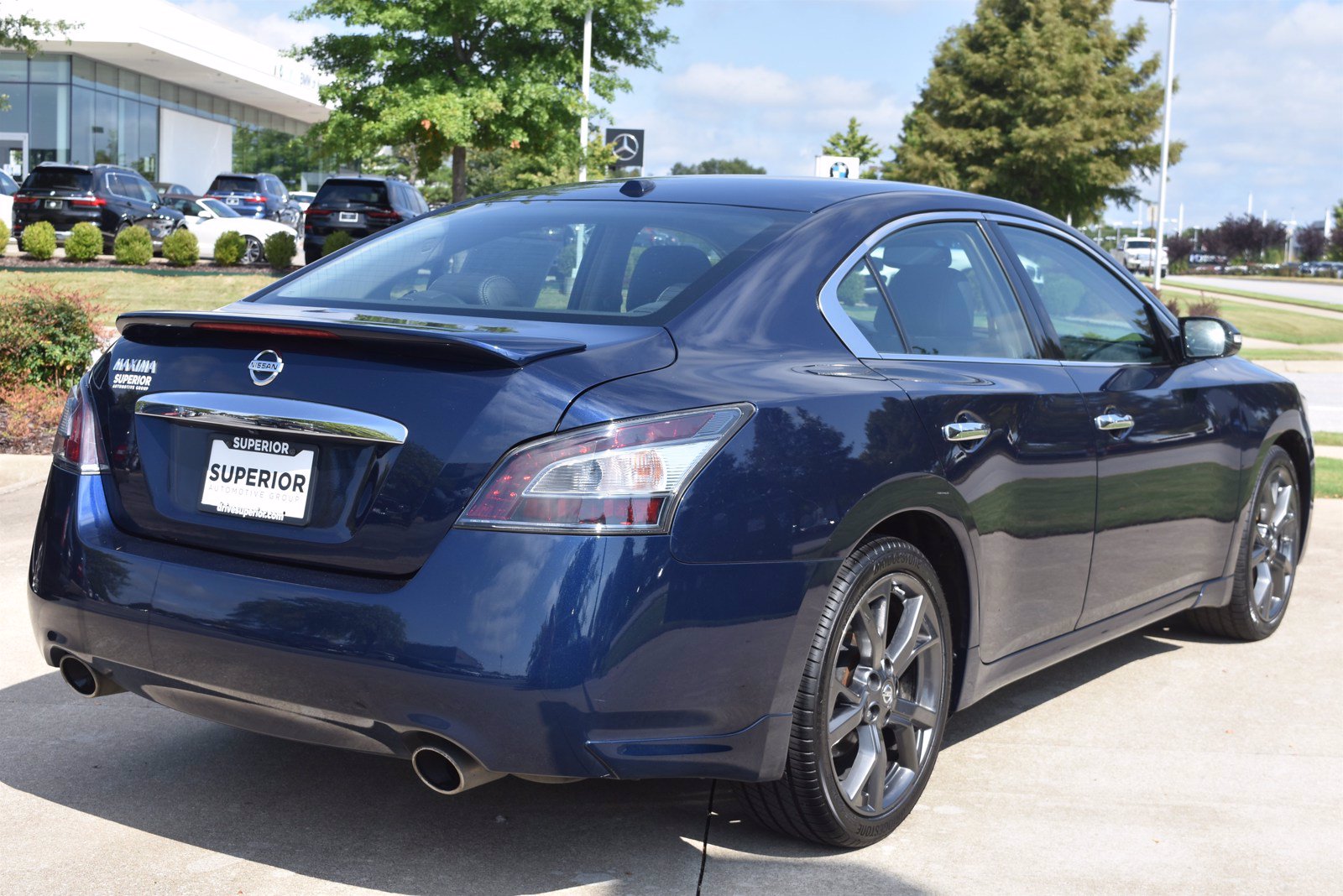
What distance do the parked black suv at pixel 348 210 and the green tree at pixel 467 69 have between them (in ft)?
2.29

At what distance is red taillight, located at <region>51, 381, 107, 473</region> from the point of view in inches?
140

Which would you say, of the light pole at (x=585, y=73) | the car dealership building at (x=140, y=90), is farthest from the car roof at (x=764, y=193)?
the car dealership building at (x=140, y=90)

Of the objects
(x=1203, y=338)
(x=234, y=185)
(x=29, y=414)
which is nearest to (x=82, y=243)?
(x=234, y=185)

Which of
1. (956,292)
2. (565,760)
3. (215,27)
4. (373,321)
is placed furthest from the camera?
(215,27)

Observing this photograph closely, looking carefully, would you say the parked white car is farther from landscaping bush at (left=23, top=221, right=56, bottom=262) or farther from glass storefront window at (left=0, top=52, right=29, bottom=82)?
glass storefront window at (left=0, top=52, right=29, bottom=82)

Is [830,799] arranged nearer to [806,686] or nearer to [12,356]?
[806,686]

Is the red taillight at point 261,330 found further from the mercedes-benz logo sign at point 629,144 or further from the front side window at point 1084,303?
the mercedes-benz logo sign at point 629,144

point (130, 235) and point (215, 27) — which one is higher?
point (215, 27)

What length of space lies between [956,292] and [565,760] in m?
1.94

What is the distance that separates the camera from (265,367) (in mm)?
3309

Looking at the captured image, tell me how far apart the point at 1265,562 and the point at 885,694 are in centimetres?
291

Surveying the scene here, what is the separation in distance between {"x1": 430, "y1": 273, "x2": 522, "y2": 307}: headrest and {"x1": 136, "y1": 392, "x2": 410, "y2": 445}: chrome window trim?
2.18ft

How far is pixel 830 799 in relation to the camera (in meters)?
3.51

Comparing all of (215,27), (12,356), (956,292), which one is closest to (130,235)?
(12,356)
